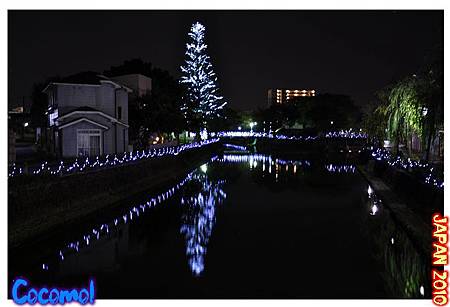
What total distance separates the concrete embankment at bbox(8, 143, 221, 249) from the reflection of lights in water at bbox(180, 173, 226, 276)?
2804 millimetres

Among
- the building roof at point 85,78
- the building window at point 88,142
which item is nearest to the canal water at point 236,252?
the building window at point 88,142

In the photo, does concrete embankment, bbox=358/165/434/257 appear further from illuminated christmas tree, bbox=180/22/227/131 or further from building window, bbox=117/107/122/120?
illuminated christmas tree, bbox=180/22/227/131

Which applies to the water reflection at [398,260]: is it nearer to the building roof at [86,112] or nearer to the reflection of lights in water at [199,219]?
the reflection of lights in water at [199,219]

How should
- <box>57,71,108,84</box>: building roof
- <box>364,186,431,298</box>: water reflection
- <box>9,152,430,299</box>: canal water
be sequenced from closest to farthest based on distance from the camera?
1. <box>364,186,431,298</box>: water reflection
2. <box>9,152,430,299</box>: canal water
3. <box>57,71,108,84</box>: building roof

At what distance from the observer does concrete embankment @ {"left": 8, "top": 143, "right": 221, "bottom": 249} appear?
500 inches

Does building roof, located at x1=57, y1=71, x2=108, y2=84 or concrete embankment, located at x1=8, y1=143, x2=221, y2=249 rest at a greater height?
building roof, located at x1=57, y1=71, x2=108, y2=84

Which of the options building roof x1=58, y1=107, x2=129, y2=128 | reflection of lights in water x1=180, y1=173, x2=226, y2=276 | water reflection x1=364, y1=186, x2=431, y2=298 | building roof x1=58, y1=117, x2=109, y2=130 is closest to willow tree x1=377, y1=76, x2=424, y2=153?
water reflection x1=364, y1=186, x2=431, y2=298

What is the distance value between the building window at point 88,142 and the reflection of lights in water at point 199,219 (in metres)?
6.80

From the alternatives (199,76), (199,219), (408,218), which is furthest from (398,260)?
(199,76)

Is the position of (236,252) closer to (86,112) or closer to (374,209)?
(374,209)

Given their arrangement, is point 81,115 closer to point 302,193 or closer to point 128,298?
point 302,193

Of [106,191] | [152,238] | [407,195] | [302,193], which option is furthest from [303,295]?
[302,193]

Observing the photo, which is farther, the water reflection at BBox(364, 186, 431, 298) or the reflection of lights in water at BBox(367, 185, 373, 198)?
the reflection of lights in water at BBox(367, 185, 373, 198)

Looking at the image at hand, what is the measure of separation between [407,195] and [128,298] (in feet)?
38.1
